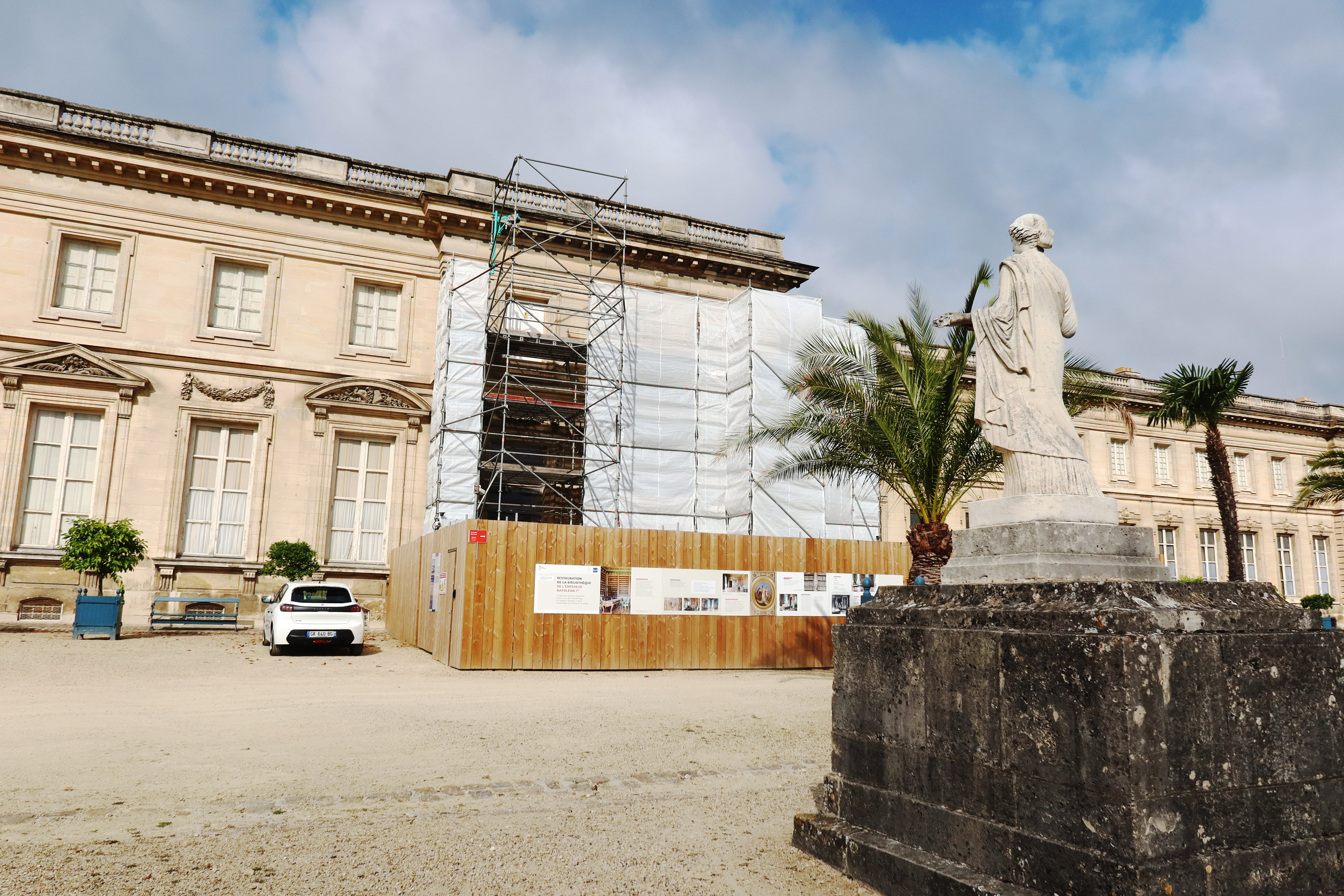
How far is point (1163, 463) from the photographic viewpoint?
116 ft

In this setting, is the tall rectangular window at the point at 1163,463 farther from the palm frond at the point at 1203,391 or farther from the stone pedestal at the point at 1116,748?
the stone pedestal at the point at 1116,748

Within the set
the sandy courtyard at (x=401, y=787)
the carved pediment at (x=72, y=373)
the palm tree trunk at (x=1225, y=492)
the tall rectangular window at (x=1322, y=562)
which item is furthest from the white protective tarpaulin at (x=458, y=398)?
the tall rectangular window at (x=1322, y=562)

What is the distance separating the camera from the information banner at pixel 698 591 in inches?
532

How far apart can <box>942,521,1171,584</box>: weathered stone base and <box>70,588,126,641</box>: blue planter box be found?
1706 centimetres

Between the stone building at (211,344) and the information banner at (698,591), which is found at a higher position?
the stone building at (211,344)

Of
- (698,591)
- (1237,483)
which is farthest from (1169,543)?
(698,591)

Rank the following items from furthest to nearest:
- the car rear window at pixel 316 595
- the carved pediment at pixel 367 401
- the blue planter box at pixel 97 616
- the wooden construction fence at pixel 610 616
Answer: the carved pediment at pixel 367 401, the blue planter box at pixel 97 616, the car rear window at pixel 316 595, the wooden construction fence at pixel 610 616

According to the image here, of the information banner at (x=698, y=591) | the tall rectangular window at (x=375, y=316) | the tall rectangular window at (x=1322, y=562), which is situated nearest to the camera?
the information banner at (x=698, y=591)

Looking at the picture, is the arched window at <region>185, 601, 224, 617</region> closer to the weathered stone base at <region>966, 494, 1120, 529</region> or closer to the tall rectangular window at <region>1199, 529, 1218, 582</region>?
the weathered stone base at <region>966, 494, 1120, 529</region>

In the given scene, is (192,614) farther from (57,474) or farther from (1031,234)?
(1031,234)

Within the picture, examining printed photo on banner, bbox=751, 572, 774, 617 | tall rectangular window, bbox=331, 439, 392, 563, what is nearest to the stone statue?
printed photo on banner, bbox=751, 572, 774, 617

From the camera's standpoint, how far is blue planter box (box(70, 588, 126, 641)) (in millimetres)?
15766

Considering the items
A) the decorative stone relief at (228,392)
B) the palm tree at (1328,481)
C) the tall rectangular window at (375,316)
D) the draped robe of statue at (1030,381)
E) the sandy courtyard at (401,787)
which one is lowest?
the sandy courtyard at (401,787)

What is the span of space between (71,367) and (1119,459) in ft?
117
